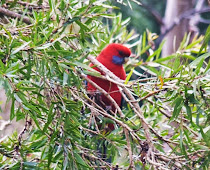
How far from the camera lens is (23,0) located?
135cm

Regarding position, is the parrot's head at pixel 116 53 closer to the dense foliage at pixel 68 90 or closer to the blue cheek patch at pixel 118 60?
the blue cheek patch at pixel 118 60

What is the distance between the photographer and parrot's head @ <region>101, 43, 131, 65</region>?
1854 millimetres

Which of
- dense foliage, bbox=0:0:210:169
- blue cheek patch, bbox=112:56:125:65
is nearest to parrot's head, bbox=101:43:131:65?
blue cheek patch, bbox=112:56:125:65

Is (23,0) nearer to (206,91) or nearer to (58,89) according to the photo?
(58,89)

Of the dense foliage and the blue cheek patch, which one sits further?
the blue cheek patch

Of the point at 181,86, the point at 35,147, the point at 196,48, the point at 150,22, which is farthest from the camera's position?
the point at 150,22

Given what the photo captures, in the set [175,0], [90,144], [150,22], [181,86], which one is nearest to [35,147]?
[90,144]

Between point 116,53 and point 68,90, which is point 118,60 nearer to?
point 116,53

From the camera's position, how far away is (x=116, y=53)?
6.21ft

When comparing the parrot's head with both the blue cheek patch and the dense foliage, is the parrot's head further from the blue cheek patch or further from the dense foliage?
the dense foliage

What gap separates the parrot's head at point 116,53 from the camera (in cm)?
185

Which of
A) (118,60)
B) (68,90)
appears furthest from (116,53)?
(68,90)

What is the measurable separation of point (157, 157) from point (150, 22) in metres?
3.36

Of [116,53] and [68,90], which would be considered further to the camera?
[116,53]
